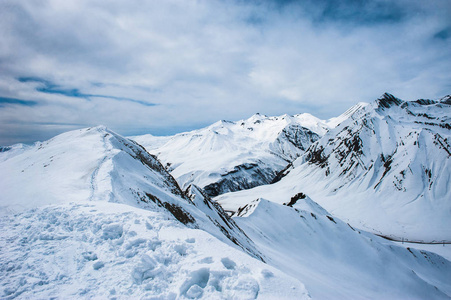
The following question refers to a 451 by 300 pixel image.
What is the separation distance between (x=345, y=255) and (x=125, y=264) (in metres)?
62.0

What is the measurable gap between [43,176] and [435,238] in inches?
5442

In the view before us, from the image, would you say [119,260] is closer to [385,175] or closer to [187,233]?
[187,233]

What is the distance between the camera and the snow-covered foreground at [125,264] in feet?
22.0

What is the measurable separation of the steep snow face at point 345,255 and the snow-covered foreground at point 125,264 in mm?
37264

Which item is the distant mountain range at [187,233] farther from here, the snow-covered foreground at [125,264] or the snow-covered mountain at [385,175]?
the snow-covered mountain at [385,175]

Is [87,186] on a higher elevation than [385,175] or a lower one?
higher

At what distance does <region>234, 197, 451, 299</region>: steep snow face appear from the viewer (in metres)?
46.5

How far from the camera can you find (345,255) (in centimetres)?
5425

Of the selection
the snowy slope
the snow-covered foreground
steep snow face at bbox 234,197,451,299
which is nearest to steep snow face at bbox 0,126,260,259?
the snowy slope

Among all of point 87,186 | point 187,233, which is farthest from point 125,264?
point 87,186

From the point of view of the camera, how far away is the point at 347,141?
17288 cm

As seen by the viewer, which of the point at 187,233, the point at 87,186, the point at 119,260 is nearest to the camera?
the point at 119,260

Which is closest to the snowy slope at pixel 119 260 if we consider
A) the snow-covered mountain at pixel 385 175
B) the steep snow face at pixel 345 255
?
the steep snow face at pixel 345 255

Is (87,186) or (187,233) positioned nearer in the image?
(187,233)
